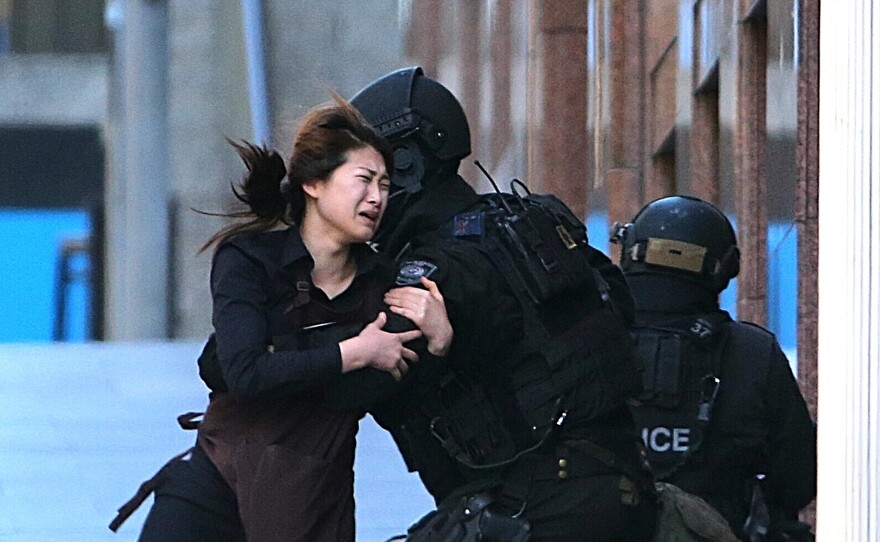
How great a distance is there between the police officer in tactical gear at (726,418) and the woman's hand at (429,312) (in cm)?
139

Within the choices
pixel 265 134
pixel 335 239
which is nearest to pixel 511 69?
pixel 265 134

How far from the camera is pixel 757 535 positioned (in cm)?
551

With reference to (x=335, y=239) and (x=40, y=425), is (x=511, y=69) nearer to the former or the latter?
(x=40, y=425)

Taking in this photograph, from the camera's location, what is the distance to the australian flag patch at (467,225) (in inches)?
171

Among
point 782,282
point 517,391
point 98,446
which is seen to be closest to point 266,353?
point 517,391

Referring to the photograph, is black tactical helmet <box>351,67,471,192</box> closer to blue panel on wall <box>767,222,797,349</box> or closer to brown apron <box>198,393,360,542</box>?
brown apron <box>198,393,360,542</box>

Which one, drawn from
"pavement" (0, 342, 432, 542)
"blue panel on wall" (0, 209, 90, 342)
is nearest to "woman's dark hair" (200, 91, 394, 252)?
"pavement" (0, 342, 432, 542)

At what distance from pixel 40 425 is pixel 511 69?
8.32m

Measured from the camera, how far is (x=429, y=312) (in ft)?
13.7

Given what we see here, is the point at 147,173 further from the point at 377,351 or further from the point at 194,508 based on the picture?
the point at 377,351

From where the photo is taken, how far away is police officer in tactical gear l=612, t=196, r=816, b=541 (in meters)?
5.47

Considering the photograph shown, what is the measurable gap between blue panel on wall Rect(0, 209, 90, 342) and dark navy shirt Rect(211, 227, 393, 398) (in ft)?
59.8

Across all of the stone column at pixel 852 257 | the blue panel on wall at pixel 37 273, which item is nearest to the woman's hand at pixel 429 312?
the stone column at pixel 852 257

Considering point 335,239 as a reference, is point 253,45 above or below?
above
